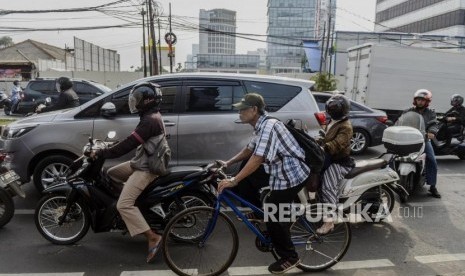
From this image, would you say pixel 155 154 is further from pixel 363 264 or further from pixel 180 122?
pixel 363 264

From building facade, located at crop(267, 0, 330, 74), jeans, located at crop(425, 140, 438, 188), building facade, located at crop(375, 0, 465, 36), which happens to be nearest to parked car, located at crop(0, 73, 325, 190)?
jeans, located at crop(425, 140, 438, 188)

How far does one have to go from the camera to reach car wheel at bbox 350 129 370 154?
9.55m

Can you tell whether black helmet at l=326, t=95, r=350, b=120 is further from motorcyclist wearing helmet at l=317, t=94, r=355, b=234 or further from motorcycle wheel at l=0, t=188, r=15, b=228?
motorcycle wheel at l=0, t=188, r=15, b=228

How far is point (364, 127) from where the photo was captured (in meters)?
9.48

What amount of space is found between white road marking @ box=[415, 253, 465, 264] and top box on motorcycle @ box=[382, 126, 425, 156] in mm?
1651

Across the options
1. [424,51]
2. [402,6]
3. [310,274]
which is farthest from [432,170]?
[402,6]

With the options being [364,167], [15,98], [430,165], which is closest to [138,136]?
[364,167]

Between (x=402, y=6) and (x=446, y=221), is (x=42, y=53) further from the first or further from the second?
(x=446, y=221)

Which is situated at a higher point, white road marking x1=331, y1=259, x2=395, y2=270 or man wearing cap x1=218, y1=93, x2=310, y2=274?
man wearing cap x1=218, y1=93, x2=310, y2=274

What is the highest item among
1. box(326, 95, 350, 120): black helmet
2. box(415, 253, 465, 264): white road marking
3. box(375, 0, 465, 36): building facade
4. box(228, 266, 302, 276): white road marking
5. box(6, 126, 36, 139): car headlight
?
box(375, 0, 465, 36): building facade

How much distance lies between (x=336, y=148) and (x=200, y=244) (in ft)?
5.79

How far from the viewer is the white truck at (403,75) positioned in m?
14.1

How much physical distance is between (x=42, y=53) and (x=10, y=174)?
56.9 metres

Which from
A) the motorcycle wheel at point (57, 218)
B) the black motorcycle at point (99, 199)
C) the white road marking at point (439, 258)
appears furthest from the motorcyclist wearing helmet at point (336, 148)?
the motorcycle wheel at point (57, 218)
